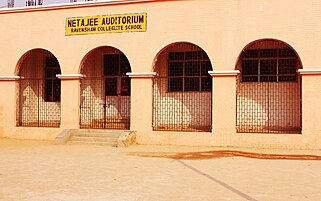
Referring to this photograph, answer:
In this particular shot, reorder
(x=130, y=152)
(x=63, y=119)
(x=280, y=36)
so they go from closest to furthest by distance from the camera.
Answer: (x=130, y=152)
(x=280, y=36)
(x=63, y=119)

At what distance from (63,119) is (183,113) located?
15.4 feet

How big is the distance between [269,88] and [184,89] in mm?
3311

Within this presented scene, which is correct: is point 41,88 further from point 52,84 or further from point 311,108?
point 311,108

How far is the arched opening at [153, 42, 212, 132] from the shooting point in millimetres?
15344

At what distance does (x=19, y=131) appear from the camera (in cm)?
1490

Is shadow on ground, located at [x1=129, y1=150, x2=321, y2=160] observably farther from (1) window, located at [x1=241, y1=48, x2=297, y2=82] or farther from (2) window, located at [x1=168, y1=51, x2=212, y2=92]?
(2) window, located at [x1=168, y1=51, x2=212, y2=92]

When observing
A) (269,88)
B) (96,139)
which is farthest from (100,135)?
(269,88)

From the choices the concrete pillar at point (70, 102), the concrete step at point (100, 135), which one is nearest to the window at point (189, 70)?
the concrete step at point (100, 135)

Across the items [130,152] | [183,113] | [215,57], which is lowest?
[130,152]

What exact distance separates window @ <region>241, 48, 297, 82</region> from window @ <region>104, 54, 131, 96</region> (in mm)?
4945

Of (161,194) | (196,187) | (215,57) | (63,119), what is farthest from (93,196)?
(63,119)

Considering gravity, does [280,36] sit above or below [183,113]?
above

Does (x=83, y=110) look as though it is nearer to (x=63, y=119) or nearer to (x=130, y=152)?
(x=63, y=119)

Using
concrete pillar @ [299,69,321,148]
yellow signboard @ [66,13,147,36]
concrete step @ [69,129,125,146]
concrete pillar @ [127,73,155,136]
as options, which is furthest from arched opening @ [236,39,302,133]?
concrete step @ [69,129,125,146]
